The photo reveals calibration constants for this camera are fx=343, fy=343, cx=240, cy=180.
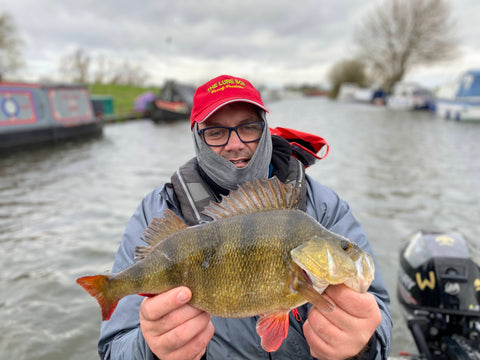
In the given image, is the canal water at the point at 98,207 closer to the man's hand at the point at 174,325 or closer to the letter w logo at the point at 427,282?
the man's hand at the point at 174,325

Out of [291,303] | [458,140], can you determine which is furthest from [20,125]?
[458,140]

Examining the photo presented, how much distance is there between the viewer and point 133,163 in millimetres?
13781

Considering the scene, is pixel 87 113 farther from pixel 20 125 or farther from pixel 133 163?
pixel 133 163

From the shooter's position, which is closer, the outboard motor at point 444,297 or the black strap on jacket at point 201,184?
the black strap on jacket at point 201,184

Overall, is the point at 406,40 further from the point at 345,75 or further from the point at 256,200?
the point at 256,200

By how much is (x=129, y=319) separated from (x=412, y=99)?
50.3 meters

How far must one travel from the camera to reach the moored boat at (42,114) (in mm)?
13844

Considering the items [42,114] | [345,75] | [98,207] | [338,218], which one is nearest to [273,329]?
[338,218]

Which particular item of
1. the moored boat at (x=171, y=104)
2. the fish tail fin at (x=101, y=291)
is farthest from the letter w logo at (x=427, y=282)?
the moored boat at (x=171, y=104)

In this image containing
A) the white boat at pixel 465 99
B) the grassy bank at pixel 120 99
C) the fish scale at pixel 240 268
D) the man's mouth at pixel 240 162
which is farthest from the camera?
the grassy bank at pixel 120 99

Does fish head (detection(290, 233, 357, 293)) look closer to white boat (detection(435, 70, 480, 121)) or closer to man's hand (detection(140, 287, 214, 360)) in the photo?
man's hand (detection(140, 287, 214, 360))

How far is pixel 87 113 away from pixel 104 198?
11420 millimetres

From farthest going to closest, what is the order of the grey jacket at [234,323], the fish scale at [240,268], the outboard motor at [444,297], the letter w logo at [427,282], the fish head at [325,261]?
1. the letter w logo at [427,282]
2. the outboard motor at [444,297]
3. the grey jacket at [234,323]
4. the fish scale at [240,268]
5. the fish head at [325,261]

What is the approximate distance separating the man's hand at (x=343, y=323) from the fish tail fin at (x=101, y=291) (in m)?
1.00
